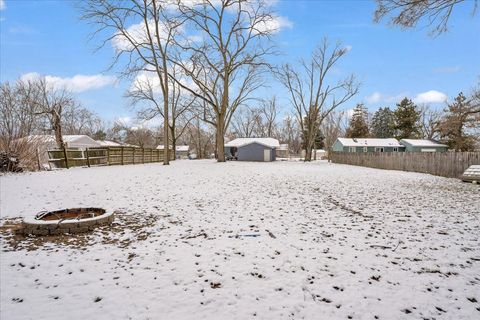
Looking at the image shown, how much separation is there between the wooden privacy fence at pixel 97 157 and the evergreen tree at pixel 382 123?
5511 cm

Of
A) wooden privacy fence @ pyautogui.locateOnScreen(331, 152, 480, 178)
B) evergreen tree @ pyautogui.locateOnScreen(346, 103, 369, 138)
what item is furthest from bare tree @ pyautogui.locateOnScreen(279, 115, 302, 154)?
wooden privacy fence @ pyautogui.locateOnScreen(331, 152, 480, 178)

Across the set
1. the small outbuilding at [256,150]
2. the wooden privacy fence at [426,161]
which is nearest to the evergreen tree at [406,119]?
the small outbuilding at [256,150]

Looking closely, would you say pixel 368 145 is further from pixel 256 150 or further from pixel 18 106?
pixel 18 106

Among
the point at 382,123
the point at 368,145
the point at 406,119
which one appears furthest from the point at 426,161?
the point at 382,123

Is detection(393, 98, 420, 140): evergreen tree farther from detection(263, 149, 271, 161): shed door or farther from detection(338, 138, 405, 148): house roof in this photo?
detection(263, 149, 271, 161): shed door

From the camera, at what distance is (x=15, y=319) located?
96.3 inches

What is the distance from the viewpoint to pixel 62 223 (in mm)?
4699

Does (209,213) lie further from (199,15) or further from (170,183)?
(199,15)

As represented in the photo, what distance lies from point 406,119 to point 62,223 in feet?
174

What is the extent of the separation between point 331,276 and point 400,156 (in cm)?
1879

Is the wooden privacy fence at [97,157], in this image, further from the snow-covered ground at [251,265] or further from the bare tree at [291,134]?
the bare tree at [291,134]

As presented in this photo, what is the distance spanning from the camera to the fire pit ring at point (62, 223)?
4.64 meters

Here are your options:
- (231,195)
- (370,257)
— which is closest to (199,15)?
(231,195)

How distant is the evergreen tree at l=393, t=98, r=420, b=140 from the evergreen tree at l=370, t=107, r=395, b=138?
45.8 ft
